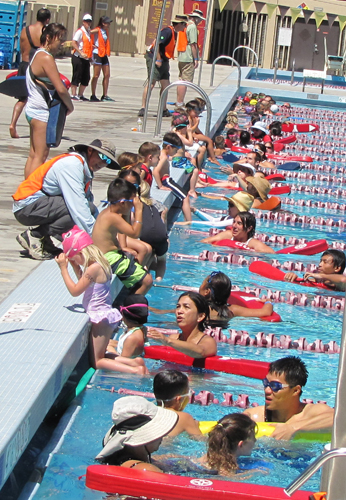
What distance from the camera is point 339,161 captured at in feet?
53.7

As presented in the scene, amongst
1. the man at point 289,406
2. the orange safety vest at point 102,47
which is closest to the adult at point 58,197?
the man at point 289,406

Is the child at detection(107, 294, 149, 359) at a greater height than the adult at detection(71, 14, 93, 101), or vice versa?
the adult at detection(71, 14, 93, 101)

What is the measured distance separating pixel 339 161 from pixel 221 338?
10.8 metres

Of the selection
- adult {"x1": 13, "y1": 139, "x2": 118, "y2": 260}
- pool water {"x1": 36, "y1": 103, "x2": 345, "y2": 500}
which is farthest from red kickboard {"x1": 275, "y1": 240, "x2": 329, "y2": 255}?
adult {"x1": 13, "y1": 139, "x2": 118, "y2": 260}

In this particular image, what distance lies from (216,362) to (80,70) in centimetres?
1028

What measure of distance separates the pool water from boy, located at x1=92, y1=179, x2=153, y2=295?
0.45 m

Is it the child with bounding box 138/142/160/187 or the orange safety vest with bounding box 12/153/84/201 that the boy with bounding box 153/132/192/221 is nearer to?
the child with bounding box 138/142/160/187

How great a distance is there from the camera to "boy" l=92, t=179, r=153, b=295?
19.2 ft

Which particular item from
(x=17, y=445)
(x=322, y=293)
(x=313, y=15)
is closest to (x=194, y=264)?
(x=322, y=293)

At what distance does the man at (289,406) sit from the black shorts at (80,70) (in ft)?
35.5

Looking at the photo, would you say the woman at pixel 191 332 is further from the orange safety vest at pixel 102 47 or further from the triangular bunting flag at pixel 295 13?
the triangular bunting flag at pixel 295 13

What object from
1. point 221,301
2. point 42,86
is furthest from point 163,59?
point 221,301

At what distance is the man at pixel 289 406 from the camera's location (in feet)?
15.1

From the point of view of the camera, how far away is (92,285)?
5191 millimetres
